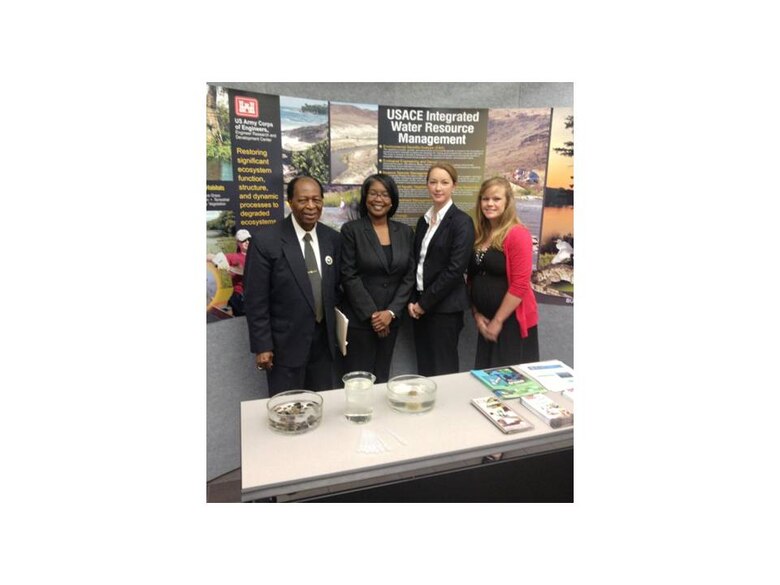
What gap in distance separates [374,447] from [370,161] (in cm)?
143

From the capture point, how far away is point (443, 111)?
2383 millimetres

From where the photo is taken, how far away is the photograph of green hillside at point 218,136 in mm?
2152

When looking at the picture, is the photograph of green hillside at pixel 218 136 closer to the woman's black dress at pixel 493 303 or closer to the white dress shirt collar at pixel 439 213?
the white dress shirt collar at pixel 439 213

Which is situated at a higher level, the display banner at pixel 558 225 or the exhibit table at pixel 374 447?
the display banner at pixel 558 225

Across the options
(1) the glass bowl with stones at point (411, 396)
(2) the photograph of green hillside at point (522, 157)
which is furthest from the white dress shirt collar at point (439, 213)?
(1) the glass bowl with stones at point (411, 396)

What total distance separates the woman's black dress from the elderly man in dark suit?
767 millimetres

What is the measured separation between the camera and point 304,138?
7.95 feet

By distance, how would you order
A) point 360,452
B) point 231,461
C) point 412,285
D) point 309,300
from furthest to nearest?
1. point 412,285
2. point 309,300
3. point 231,461
4. point 360,452

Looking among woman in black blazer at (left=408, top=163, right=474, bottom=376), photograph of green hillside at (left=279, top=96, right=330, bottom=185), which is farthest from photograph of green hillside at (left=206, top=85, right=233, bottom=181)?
woman in black blazer at (left=408, top=163, right=474, bottom=376)

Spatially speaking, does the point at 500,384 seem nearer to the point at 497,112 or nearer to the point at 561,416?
the point at 561,416

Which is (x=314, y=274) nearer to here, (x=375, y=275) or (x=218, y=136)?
(x=375, y=275)

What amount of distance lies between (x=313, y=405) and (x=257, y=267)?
0.82 m

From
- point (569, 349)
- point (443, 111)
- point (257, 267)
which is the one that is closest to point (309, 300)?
point (257, 267)

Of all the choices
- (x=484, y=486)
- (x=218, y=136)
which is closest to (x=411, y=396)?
(x=484, y=486)
